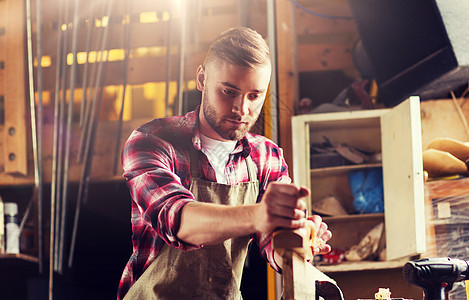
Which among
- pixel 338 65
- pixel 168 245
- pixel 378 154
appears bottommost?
pixel 168 245

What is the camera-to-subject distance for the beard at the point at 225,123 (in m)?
1.87

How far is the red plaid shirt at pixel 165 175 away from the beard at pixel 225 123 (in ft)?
0.17

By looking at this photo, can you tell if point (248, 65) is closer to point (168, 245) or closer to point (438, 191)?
point (168, 245)

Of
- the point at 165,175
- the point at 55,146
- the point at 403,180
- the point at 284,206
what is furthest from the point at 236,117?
the point at 55,146

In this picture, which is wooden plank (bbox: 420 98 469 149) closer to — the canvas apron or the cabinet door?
the cabinet door

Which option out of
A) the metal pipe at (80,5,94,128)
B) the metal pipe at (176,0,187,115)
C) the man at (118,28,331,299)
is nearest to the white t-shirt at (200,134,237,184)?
the man at (118,28,331,299)

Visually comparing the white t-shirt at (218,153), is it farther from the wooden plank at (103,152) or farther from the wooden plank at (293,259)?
the wooden plank at (103,152)

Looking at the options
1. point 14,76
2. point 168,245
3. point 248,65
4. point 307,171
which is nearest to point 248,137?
point 248,65

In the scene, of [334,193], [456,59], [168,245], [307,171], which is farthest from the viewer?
[334,193]

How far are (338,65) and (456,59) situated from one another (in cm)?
92

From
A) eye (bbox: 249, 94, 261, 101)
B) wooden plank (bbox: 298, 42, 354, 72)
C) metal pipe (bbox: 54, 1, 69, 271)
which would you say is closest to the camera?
eye (bbox: 249, 94, 261, 101)

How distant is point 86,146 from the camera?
9.50 feet

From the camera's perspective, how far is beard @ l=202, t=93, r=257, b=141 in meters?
1.87

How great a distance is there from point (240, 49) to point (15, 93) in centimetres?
161
